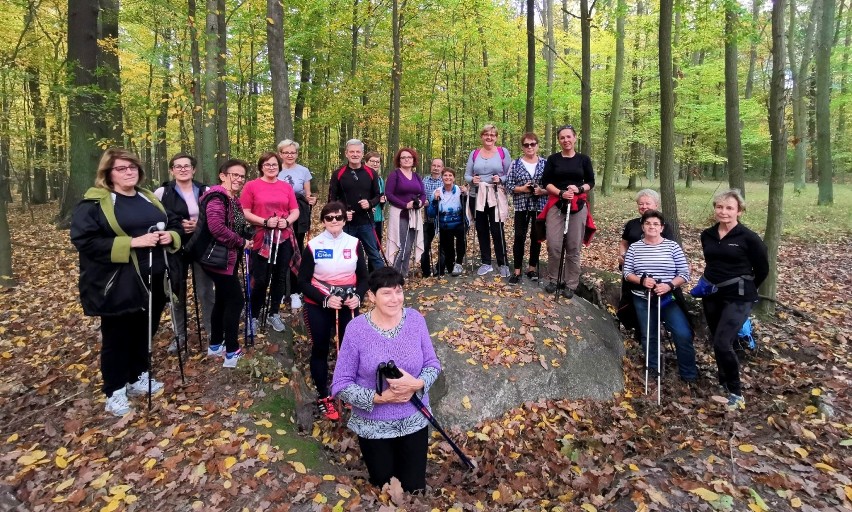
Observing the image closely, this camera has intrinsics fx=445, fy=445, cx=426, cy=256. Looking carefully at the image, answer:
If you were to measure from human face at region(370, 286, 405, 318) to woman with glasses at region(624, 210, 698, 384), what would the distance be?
11.2 feet

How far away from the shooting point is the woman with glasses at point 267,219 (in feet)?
18.4

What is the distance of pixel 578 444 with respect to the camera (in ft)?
15.4

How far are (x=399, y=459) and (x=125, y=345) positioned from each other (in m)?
2.78

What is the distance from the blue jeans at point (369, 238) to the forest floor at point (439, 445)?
1.64 meters

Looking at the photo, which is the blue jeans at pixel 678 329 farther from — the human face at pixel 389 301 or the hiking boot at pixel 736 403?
the human face at pixel 389 301

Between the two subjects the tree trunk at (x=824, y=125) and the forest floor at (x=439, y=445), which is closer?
the forest floor at (x=439, y=445)

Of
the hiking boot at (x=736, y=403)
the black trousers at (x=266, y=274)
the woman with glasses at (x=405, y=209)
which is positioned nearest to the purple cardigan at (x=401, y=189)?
the woman with glasses at (x=405, y=209)

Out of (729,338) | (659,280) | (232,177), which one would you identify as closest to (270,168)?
(232,177)

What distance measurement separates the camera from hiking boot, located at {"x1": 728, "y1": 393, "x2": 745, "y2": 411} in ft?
16.1

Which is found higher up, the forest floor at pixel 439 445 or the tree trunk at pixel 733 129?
the tree trunk at pixel 733 129

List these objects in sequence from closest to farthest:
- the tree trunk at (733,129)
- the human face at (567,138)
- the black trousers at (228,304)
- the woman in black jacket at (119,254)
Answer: the woman in black jacket at (119,254), the black trousers at (228,304), the human face at (567,138), the tree trunk at (733,129)

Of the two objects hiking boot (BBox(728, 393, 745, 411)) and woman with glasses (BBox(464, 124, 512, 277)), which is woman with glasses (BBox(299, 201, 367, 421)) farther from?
hiking boot (BBox(728, 393, 745, 411))

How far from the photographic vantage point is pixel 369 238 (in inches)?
270

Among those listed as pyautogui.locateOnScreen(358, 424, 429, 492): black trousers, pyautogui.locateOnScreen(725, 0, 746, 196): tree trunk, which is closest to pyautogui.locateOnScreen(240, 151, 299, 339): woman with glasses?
pyautogui.locateOnScreen(358, 424, 429, 492): black trousers
